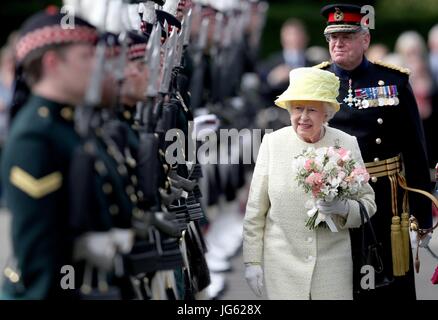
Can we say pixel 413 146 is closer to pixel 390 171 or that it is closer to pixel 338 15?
pixel 390 171

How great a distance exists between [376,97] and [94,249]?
2674 mm

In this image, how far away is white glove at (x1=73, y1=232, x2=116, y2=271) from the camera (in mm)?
5129

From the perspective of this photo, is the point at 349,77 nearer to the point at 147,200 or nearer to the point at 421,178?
the point at 421,178

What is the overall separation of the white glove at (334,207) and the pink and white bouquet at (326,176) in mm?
17

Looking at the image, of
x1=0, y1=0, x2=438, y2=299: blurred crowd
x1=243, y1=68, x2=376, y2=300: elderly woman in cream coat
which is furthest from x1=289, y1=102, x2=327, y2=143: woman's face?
x1=0, y1=0, x2=438, y2=299: blurred crowd

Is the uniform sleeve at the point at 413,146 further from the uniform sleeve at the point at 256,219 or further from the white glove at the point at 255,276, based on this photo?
the white glove at the point at 255,276

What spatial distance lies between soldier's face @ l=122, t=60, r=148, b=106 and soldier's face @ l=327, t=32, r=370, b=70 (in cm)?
132

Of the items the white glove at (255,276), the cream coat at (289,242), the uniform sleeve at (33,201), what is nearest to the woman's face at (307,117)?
the cream coat at (289,242)

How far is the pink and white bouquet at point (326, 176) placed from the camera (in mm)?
6551

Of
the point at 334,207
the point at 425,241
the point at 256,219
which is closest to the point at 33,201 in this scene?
the point at 256,219

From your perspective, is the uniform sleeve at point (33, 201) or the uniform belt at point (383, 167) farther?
the uniform belt at point (383, 167)

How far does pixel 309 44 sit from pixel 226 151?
1227 centimetres

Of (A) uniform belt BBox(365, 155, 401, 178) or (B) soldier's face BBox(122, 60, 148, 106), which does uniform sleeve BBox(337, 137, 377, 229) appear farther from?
(B) soldier's face BBox(122, 60, 148, 106)

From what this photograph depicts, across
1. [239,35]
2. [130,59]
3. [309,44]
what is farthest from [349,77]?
[309,44]
